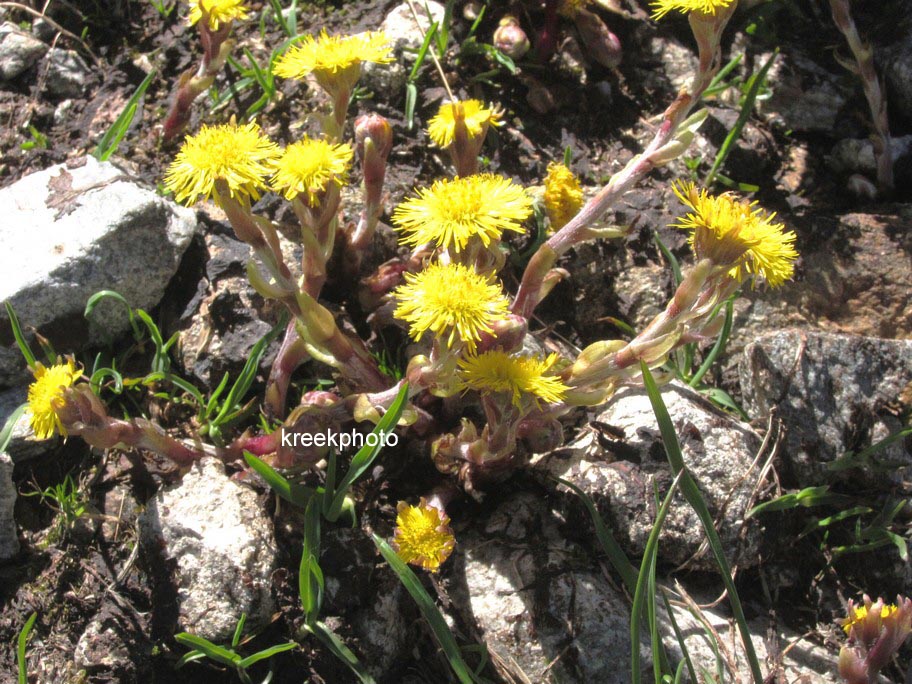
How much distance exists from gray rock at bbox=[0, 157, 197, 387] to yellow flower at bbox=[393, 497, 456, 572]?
120 centimetres

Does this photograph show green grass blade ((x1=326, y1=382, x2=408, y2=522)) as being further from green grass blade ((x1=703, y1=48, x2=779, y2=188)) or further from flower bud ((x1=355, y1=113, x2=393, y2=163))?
green grass blade ((x1=703, y1=48, x2=779, y2=188))

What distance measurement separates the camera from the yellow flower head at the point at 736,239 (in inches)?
67.8

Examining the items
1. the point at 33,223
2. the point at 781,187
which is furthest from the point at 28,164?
the point at 781,187

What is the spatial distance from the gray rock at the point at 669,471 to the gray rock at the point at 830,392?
0.14 m

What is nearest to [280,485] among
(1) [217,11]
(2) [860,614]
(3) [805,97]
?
(2) [860,614]

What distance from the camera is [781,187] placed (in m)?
2.78

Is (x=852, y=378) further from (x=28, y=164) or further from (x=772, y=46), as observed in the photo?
(x=28, y=164)

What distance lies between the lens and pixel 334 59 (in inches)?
78.7

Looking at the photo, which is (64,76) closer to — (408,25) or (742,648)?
(408,25)

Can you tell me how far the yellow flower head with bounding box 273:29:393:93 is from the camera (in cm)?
200

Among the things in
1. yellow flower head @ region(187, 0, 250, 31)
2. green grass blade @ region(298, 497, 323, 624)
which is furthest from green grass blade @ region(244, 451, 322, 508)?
yellow flower head @ region(187, 0, 250, 31)

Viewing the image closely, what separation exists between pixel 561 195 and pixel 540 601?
4.26 feet

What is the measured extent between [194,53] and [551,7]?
1475mm

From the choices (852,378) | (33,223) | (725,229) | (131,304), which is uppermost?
(725,229)
